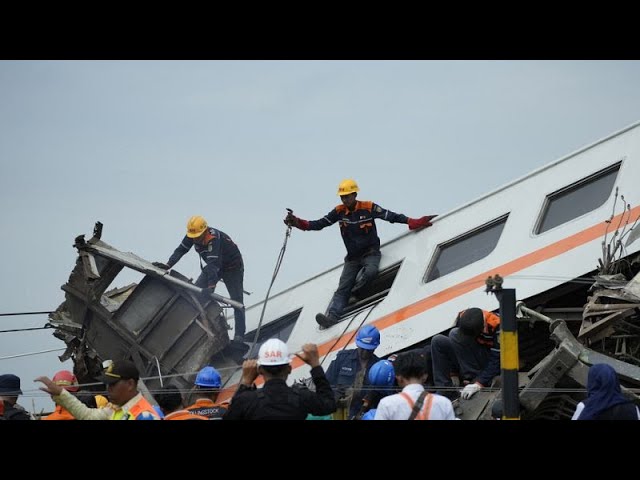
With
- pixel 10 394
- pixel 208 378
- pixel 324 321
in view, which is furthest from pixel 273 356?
pixel 324 321

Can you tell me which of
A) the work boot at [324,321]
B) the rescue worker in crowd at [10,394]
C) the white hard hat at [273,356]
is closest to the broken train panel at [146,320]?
the work boot at [324,321]

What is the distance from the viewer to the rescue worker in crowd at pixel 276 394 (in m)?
6.01

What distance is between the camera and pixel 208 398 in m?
8.16

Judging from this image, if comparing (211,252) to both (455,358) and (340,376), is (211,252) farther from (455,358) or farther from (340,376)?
(455,358)

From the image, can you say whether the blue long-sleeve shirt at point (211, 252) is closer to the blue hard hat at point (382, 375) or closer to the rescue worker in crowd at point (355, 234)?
the rescue worker in crowd at point (355, 234)

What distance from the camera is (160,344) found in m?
12.2

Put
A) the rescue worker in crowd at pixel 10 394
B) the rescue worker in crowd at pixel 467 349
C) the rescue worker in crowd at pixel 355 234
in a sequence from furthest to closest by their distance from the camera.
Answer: the rescue worker in crowd at pixel 355 234
the rescue worker in crowd at pixel 467 349
the rescue worker in crowd at pixel 10 394

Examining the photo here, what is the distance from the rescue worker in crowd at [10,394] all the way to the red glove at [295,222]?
541cm

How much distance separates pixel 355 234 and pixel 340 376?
11.3ft

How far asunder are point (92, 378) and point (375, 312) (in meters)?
3.83

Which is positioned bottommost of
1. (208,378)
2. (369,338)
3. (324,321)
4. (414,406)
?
(414,406)

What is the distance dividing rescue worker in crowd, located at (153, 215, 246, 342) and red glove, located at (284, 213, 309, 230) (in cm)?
90
